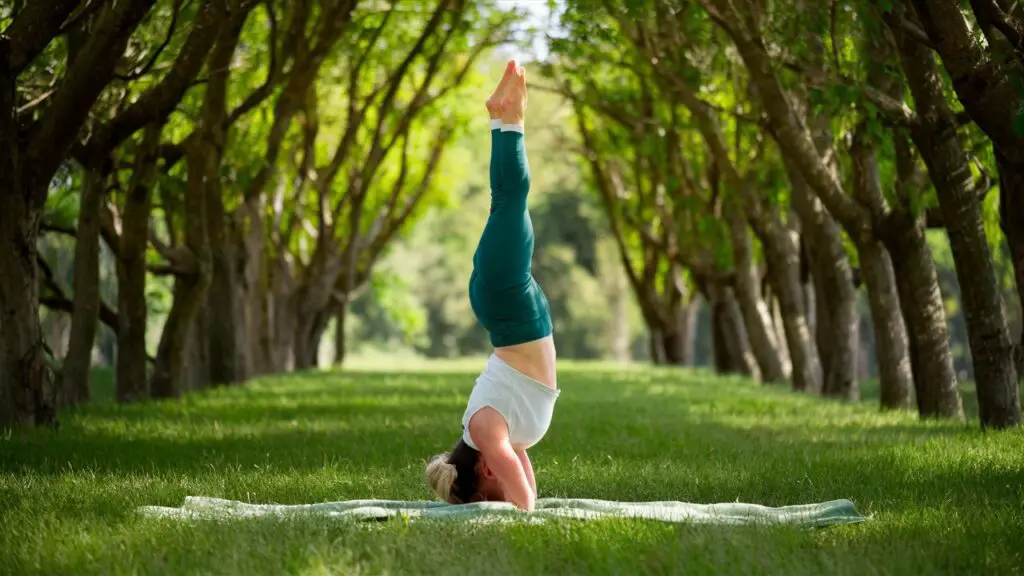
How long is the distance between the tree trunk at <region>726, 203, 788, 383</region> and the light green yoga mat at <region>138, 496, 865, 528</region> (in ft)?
60.2

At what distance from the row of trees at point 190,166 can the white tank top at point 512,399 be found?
5.96 meters

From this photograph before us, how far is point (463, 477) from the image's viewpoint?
25.6 feet

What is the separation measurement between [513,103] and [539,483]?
9.53ft

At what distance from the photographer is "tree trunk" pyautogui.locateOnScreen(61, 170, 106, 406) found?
17.1m

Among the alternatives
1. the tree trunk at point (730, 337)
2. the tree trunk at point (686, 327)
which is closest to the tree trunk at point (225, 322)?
the tree trunk at point (730, 337)

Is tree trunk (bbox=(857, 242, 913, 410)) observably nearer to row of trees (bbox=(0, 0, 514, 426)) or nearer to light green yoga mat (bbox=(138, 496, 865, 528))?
row of trees (bbox=(0, 0, 514, 426))

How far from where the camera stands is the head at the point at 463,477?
25.3 feet

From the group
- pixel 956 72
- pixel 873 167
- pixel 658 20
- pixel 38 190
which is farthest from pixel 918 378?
pixel 38 190

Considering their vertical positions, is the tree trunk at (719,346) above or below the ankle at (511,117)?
below

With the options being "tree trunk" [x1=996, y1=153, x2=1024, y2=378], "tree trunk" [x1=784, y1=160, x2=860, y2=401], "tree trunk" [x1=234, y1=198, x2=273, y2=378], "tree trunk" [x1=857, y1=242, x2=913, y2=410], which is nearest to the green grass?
"tree trunk" [x1=857, y1=242, x2=913, y2=410]

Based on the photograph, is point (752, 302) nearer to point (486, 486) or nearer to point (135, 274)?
point (135, 274)

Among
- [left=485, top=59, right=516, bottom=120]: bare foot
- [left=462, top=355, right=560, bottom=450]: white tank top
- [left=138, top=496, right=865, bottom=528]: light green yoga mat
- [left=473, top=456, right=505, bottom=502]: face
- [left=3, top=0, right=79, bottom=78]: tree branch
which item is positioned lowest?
[left=138, top=496, right=865, bottom=528]: light green yoga mat

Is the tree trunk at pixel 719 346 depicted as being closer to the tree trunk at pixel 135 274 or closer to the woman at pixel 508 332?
the tree trunk at pixel 135 274

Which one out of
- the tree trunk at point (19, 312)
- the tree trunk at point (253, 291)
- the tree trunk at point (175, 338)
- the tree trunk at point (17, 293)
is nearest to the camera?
the tree trunk at point (17, 293)
